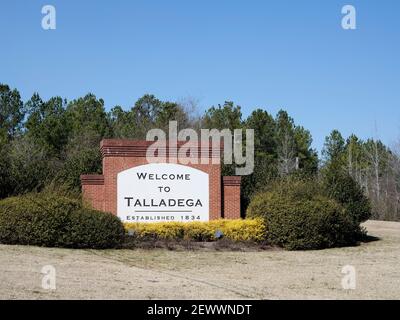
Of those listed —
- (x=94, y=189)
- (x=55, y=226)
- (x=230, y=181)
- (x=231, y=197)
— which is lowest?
(x=55, y=226)

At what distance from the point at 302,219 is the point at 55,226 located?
7.25 metres

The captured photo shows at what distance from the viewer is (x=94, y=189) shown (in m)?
21.5

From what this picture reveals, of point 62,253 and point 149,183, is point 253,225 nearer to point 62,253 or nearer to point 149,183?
point 149,183

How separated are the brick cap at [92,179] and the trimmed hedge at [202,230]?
2.00m

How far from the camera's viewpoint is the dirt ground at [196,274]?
11602 millimetres

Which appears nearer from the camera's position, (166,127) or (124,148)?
(124,148)

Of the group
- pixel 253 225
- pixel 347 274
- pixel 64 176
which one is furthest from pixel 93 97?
pixel 347 274

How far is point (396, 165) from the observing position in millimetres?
Answer: 58344

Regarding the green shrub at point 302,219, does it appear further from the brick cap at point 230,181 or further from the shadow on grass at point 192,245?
the brick cap at point 230,181

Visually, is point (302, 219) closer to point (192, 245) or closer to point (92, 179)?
point (192, 245)

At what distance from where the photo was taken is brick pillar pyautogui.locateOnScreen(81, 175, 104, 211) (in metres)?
21.4

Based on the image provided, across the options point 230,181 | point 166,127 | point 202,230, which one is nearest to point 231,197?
point 230,181

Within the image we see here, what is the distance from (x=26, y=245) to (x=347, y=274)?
28.5 feet

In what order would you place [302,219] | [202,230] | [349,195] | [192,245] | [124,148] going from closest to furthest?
[192,245] < [302,219] < [202,230] < [124,148] < [349,195]
